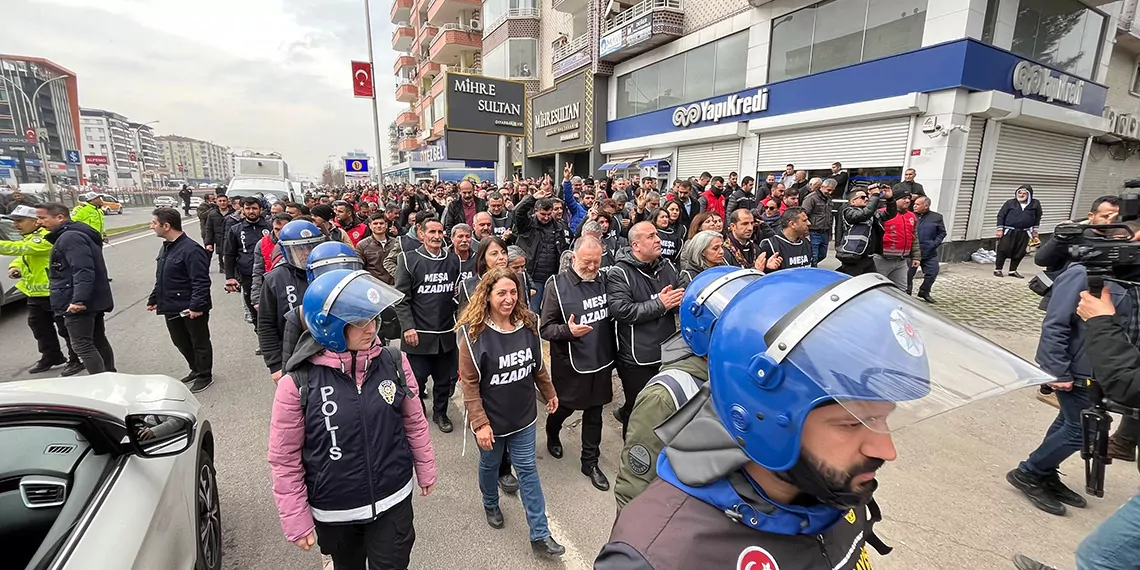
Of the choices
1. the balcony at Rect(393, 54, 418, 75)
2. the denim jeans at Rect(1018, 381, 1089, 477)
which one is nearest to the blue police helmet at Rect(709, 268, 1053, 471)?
the denim jeans at Rect(1018, 381, 1089, 477)

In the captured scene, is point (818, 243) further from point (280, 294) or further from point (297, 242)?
point (280, 294)

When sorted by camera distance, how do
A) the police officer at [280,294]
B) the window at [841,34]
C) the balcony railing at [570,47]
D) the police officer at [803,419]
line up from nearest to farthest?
the police officer at [803,419]
the police officer at [280,294]
the window at [841,34]
the balcony railing at [570,47]

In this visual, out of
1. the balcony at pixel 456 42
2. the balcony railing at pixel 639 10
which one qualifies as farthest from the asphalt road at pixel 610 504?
the balcony at pixel 456 42

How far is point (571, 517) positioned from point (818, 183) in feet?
25.8

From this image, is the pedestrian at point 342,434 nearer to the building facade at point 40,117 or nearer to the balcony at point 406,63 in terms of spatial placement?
the balcony at point 406,63

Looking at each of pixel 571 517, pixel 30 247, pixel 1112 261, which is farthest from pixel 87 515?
pixel 30 247

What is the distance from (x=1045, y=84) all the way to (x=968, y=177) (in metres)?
3.46

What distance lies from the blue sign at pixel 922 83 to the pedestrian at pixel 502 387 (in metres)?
12.2

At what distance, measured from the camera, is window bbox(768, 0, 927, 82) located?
1120 cm

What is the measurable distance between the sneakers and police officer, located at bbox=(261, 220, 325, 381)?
5.51 m

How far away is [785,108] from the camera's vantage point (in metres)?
13.8

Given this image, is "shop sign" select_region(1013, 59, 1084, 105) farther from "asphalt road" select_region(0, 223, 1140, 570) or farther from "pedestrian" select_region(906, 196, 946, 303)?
"asphalt road" select_region(0, 223, 1140, 570)

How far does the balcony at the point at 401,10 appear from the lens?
164 ft

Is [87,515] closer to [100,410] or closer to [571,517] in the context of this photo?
[100,410]
